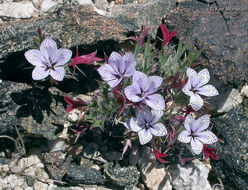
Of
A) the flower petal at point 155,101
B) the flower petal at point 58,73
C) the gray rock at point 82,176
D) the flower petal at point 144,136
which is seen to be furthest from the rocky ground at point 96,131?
the flower petal at point 155,101

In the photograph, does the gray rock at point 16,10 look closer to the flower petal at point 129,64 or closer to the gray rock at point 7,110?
the gray rock at point 7,110

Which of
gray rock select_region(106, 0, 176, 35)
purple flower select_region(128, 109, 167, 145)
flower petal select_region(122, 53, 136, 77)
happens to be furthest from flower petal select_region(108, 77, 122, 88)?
gray rock select_region(106, 0, 176, 35)

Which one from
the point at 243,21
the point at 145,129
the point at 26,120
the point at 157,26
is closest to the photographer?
the point at 145,129

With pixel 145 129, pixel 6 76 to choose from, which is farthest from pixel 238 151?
pixel 6 76

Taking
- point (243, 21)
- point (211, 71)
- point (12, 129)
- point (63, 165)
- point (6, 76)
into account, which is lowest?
point (63, 165)

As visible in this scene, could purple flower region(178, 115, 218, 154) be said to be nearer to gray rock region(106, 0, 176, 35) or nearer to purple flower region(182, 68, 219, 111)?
purple flower region(182, 68, 219, 111)

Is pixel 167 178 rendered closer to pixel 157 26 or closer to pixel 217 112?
pixel 217 112

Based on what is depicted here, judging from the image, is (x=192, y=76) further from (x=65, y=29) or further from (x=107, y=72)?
(x=65, y=29)
